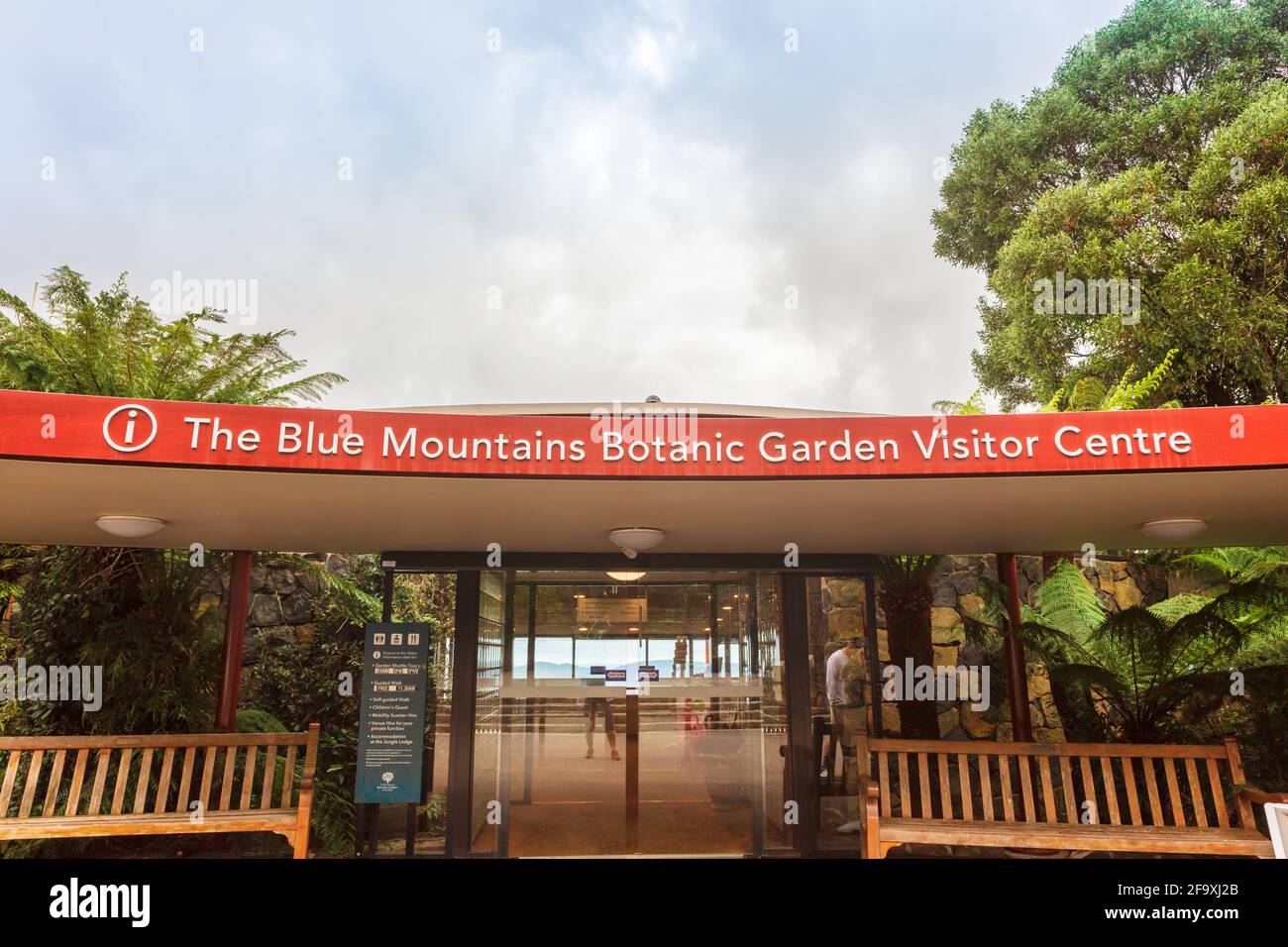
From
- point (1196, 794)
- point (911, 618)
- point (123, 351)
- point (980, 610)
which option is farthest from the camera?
point (980, 610)

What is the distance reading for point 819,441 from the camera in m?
4.28

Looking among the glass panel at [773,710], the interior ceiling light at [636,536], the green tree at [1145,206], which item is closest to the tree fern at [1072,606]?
the glass panel at [773,710]

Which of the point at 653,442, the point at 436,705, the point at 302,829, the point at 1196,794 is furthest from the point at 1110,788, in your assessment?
the point at 302,829

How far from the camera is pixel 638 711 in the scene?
7066 millimetres

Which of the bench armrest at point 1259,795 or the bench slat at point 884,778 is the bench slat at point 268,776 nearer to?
the bench slat at point 884,778

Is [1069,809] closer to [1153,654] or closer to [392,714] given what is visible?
[1153,654]

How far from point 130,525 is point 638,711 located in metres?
4.19

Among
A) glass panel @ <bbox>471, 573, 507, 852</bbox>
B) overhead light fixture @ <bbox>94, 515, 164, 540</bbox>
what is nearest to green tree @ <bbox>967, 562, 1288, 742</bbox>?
glass panel @ <bbox>471, 573, 507, 852</bbox>

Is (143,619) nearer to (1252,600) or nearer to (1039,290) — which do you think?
(1252,600)

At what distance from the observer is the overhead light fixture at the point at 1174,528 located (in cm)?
564

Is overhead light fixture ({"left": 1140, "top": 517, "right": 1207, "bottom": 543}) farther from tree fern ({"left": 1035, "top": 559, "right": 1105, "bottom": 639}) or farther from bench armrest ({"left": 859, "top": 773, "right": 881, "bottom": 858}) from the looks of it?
bench armrest ({"left": 859, "top": 773, "right": 881, "bottom": 858})

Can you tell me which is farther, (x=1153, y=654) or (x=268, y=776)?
(x=1153, y=654)

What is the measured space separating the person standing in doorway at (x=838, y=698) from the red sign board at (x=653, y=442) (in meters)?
3.33

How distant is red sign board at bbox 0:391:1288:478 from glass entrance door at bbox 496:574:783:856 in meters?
3.13
